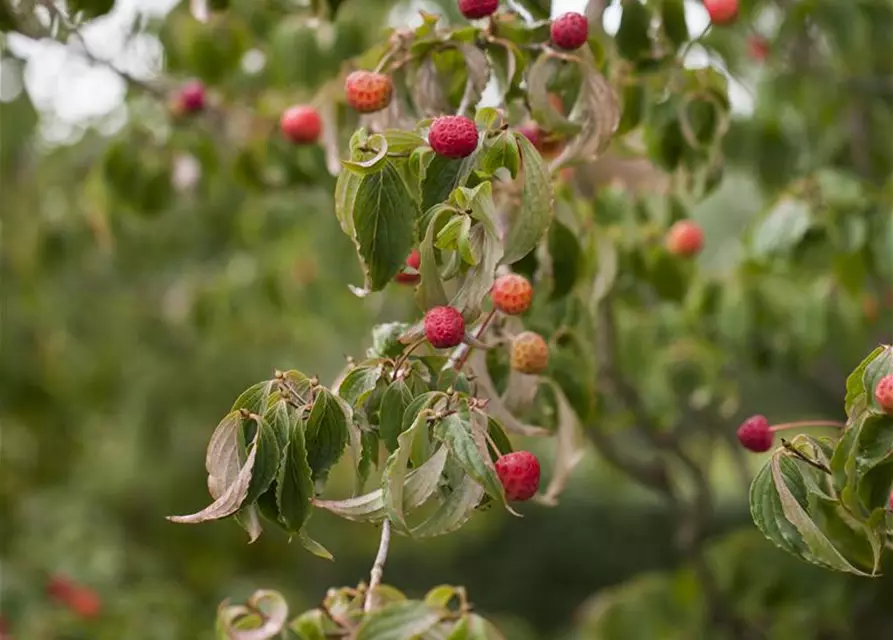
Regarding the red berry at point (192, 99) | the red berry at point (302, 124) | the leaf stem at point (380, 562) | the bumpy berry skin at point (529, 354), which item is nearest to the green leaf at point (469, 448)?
the leaf stem at point (380, 562)

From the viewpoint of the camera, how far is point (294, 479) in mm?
1331

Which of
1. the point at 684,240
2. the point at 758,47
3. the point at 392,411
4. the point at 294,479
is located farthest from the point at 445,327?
the point at 758,47

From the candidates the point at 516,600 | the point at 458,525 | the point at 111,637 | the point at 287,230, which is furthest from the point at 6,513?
the point at 458,525

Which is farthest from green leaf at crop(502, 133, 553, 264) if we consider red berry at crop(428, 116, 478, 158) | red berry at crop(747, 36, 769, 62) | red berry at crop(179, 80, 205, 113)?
red berry at crop(747, 36, 769, 62)

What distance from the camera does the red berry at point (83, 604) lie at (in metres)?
3.79

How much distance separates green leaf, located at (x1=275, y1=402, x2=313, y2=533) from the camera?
1.32m

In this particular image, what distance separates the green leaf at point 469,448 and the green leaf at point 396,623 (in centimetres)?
17

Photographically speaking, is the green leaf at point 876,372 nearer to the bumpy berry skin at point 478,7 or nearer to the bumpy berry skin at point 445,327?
the bumpy berry skin at point 445,327

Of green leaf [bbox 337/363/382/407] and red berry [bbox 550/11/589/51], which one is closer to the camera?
green leaf [bbox 337/363/382/407]

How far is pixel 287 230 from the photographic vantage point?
3.91 metres

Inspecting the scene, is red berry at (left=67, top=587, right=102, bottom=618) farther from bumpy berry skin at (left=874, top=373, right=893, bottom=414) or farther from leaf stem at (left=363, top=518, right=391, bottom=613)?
bumpy berry skin at (left=874, top=373, right=893, bottom=414)

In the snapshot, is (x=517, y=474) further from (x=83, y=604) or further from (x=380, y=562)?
(x=83, y=604)

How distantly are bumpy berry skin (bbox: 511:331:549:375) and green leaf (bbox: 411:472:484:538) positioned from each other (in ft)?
1.29

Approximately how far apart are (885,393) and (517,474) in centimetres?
41
